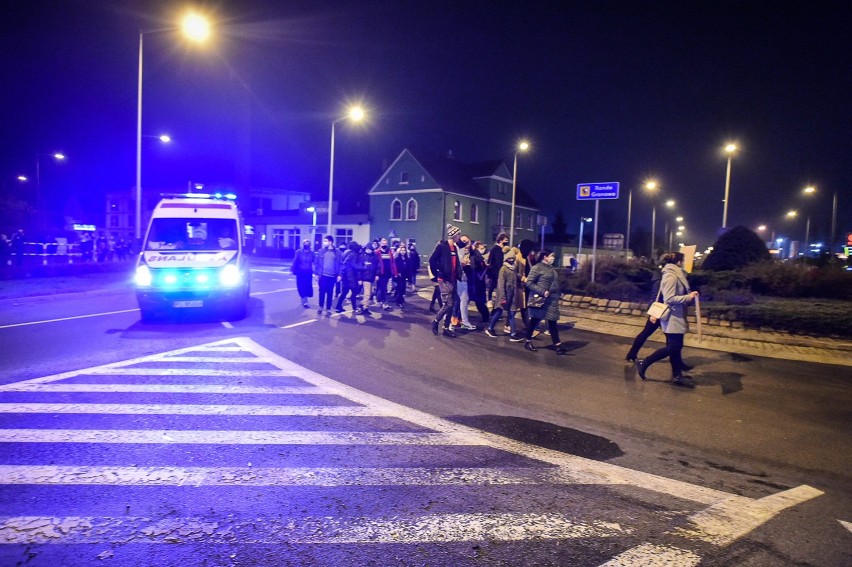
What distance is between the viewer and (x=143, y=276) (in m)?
11.2

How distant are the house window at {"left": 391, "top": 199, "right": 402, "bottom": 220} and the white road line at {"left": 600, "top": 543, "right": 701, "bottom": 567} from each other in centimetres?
4775

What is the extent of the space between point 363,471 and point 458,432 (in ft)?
4.42

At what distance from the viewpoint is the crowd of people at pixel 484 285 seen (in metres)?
7.90

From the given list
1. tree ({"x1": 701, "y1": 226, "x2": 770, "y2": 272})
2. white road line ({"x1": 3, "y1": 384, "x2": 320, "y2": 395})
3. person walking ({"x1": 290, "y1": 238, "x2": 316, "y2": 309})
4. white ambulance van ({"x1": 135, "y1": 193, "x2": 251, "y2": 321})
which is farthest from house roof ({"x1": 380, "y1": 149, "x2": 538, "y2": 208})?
white road line ({"x1": 3, "y1": 384, "x2": 320, "y2": 395})

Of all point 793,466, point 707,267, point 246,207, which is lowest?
point 793,466

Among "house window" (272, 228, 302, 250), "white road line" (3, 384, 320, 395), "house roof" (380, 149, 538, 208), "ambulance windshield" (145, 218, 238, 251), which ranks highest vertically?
"house roof" (380, 149, 538, 208)

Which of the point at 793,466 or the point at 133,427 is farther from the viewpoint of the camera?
the point at 133,427

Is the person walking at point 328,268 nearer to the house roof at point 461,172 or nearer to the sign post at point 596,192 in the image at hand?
the sign post at point 596,192

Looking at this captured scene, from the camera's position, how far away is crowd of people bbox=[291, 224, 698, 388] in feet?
25.9

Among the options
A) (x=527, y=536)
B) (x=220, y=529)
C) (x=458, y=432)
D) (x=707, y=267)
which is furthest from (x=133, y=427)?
(x=707, y=267)

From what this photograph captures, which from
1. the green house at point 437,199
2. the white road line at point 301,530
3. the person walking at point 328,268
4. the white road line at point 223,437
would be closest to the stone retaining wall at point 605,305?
the person walking at point 328,268

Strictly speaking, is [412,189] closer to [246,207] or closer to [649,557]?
[246,207]

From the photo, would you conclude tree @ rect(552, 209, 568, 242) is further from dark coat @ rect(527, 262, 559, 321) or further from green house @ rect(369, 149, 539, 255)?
dark coat @ rect(527, 262, 559, 321)

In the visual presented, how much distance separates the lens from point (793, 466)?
16.5 ft
